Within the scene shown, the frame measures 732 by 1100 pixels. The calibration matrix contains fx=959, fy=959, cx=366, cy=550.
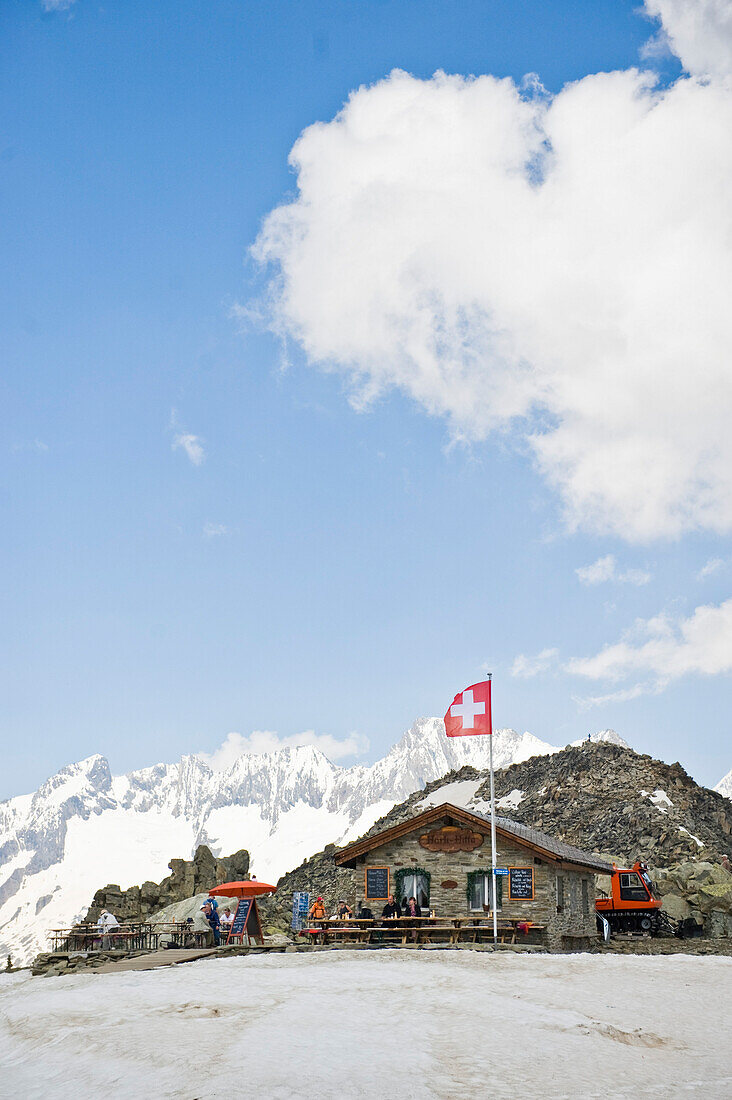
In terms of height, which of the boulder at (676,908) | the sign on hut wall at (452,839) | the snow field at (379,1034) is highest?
the sign on hut wall at (452,839)

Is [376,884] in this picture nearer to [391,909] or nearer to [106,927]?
[391,909]

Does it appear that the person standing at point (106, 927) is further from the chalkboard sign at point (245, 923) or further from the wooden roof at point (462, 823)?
the wooden roof at point (462, 823)

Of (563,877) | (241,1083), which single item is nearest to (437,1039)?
(241,1083)

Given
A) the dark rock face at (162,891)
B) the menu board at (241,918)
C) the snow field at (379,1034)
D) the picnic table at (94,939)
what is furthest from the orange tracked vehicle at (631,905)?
the dark rock face at (162,891)

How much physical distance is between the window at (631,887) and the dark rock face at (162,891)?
24673 mm

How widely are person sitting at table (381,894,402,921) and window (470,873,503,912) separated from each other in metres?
2.44

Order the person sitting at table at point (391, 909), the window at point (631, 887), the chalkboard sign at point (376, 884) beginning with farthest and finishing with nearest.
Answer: the window at point (631, 887)
the chalkboard sign at point (376, 884)
the person sitting at table at point (391, 909)

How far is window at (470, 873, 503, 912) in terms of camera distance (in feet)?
103

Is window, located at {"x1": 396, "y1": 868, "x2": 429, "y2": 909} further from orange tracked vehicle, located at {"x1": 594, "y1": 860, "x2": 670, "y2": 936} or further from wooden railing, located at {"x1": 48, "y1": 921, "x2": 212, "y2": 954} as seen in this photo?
orange tracked vehicle, located at {"x1": 594, "y1": 860, "x2": 670, "y2": 936}

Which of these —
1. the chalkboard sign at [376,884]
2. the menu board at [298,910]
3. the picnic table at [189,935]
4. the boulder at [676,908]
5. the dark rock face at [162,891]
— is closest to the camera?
the picnic table at [189,935]

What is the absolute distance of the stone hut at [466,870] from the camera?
31.1 m

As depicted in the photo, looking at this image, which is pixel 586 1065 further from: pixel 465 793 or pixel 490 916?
pixel 465 793

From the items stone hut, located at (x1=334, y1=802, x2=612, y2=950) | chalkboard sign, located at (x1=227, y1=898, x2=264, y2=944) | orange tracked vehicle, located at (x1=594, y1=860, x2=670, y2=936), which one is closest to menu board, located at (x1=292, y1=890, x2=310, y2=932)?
chalkboard sign, located at (x1=227, y1=898, x2=264, y2=944)

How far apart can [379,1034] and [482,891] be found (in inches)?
729
